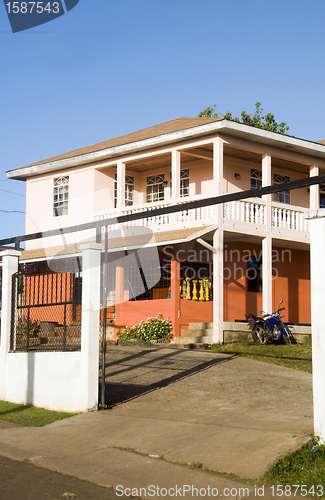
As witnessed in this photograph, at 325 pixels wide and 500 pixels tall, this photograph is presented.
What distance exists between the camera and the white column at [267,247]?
16328 mm

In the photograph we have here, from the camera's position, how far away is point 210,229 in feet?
51.7

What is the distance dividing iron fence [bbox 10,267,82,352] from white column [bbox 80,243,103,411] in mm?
294

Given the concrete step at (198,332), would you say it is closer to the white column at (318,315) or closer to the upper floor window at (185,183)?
the upper floor window at (185,183)

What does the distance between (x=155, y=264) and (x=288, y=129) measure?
748 inches

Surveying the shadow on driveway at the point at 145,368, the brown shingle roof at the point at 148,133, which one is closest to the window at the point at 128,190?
the brown shingle roof at the point at 148,133

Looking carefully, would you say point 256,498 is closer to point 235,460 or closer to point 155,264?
point 235,460

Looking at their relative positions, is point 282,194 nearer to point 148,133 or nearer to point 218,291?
point 148,133

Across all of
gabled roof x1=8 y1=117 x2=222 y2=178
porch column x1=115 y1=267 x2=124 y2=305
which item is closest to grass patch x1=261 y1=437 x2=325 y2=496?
gabled roof x1=8 y1=117 x2=222 y2=178

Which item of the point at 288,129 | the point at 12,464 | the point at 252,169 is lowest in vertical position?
the point at 12,464

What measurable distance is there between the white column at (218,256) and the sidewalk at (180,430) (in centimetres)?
386

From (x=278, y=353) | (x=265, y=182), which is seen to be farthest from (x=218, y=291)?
(x=265, y=182)

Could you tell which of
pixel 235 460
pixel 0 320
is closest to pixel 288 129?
pixel 0 320

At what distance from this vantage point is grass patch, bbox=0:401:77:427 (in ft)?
27.2

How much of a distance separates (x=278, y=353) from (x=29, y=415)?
22.1 ft
